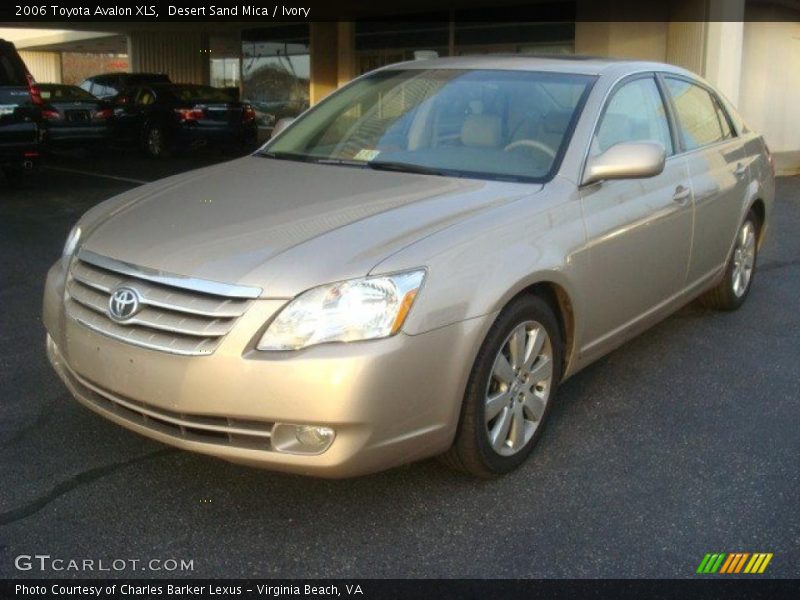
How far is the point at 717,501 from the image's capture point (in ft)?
11.4

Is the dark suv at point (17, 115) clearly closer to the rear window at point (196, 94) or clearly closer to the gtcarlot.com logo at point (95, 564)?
the rear window at point (196, 94)

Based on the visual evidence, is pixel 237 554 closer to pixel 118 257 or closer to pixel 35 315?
pixel 118 257

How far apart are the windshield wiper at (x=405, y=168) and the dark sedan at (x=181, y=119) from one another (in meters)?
14.0

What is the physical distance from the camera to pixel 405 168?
4.13 metres

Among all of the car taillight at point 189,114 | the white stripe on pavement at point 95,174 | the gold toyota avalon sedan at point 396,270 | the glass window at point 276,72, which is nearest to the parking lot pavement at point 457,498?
the gold toyota avalon sedan at point 396,270

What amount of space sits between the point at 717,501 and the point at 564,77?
6.89 feet

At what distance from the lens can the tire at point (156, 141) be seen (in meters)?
17.9

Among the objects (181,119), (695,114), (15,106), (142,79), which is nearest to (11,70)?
(15,106)

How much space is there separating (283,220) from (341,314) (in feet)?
2.02

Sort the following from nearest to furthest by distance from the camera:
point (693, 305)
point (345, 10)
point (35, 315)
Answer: point (35, 315), point (693, 305), point (345, 10)

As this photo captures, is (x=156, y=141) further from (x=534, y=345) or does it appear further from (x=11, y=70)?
(x=534, y=345)
